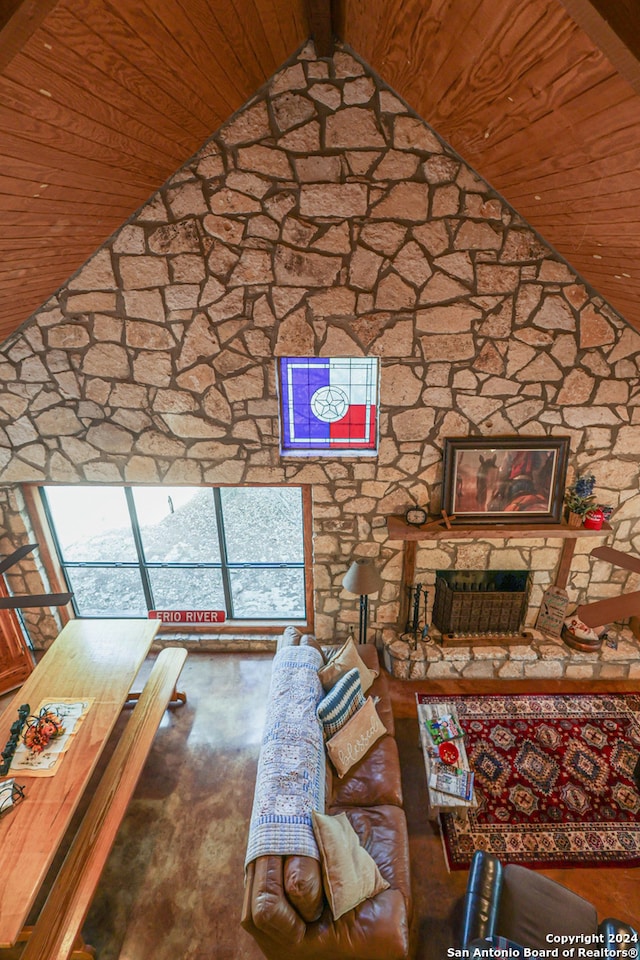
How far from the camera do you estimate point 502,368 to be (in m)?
4.08

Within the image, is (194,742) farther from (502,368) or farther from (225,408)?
(502,368)

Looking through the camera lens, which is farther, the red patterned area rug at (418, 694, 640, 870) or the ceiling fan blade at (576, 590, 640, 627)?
the red patterned area rug at (418, 694, 640, 870)

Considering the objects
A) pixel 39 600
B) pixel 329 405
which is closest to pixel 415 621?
pixel 329 405

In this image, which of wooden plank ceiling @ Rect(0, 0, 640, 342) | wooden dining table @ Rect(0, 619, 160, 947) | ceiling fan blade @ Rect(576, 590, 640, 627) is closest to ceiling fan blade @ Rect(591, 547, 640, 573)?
ceiling fan blade @ Rect(576, 590, 640, 627)

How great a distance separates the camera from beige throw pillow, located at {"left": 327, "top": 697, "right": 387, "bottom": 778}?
341 centimetres

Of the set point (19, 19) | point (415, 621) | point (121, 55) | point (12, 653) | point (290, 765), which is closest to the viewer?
point (19, 19)

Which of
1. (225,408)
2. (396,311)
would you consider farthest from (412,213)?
(225,408)

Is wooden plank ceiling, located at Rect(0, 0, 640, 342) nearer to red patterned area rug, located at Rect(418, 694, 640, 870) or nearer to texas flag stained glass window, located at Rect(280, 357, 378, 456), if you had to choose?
texas flag stained glass window, located at Rect(280, 357, 378, 456)

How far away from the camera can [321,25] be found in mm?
2914

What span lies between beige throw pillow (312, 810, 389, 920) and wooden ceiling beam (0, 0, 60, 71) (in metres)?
3.46

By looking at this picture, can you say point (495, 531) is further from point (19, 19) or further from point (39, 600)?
point (19, 19)

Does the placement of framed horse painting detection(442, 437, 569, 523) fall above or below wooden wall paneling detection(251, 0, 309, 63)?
below

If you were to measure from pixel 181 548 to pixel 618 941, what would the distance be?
13.7 feet

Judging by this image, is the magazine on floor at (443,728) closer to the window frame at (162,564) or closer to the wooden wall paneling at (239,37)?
the window frame at (162,564)
